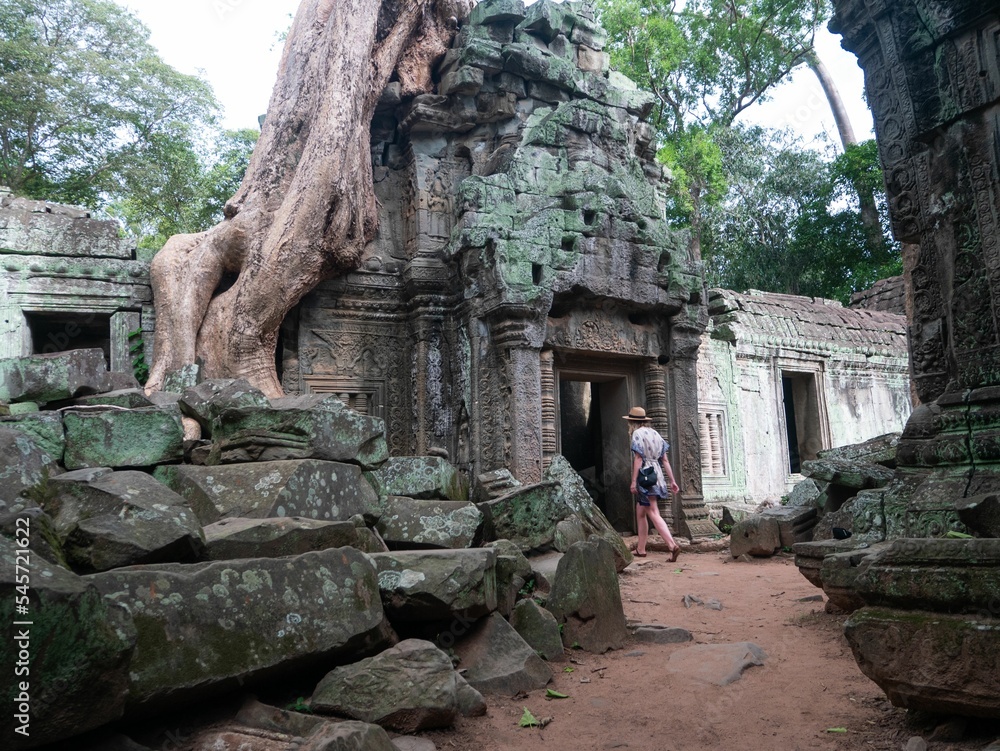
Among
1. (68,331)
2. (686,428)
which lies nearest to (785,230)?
(686,428)

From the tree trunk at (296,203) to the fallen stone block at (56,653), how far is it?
6.14 metres

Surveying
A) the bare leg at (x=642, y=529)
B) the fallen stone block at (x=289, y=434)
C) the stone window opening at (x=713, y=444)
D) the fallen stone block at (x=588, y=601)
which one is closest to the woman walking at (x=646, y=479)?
the bare leg at (x=642, y=529)

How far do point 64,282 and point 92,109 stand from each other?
11965 millimetres

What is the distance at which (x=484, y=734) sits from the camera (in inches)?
132

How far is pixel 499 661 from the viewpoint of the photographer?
13.2 feet

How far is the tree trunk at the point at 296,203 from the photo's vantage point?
863cm

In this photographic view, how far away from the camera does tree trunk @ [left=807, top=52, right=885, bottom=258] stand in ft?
61.2

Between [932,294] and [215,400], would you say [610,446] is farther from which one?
[215,400]

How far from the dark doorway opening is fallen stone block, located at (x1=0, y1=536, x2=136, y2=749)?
7.00 m

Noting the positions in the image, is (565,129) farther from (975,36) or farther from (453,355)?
(975,36)

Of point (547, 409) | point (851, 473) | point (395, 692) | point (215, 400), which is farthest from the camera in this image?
point (547, 409)

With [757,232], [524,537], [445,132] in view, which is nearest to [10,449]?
[524,537]

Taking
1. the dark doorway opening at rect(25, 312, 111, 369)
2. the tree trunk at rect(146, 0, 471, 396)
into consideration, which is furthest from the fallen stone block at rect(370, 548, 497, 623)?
the dark doorway opening at rect(25, 312, 111, 369)

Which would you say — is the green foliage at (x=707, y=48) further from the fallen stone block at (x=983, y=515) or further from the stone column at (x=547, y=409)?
the fallen stone block at (x=983, y=515)
